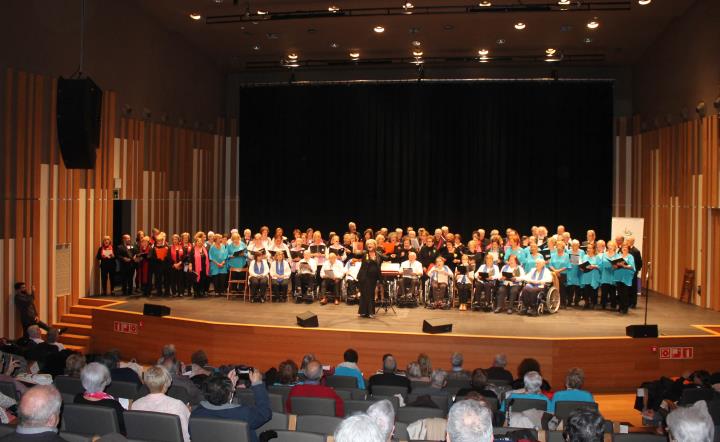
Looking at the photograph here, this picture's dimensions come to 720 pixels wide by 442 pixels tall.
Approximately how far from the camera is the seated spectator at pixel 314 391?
562 cm

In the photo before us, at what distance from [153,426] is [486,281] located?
909 centimetres

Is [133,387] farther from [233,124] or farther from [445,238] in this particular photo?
[233,124]

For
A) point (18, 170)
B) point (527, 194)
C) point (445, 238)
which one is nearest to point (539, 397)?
point (445, 238)

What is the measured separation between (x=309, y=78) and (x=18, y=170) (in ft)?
34.7

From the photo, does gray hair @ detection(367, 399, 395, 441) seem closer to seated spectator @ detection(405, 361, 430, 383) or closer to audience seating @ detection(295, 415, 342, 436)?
audience seating @ detection(295, 415, 342, 436)

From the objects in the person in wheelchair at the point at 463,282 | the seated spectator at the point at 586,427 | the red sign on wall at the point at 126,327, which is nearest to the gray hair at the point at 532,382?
the seated spectator at the point at 586,427

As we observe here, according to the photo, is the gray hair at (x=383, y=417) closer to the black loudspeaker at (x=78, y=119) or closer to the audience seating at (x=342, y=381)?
the audience seating at (x=342, y=381)

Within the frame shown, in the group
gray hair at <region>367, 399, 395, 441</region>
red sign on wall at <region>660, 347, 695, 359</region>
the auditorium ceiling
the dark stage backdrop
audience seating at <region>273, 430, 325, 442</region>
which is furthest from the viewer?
the dark stage backdrop

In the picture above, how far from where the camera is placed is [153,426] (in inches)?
166

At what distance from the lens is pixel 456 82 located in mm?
20141

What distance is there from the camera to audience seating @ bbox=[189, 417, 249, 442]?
4051mm

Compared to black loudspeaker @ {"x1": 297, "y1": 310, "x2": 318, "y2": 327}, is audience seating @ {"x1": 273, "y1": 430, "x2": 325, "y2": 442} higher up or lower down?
higher up

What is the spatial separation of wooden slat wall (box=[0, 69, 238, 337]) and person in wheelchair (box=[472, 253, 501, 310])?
7.52m

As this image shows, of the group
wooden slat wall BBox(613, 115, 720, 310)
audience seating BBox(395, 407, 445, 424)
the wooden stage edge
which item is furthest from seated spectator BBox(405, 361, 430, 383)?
wooden slat wall BBox(613, 115, 720, 310)
